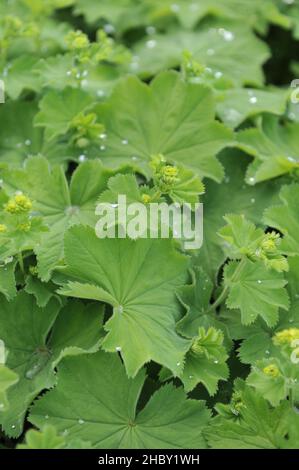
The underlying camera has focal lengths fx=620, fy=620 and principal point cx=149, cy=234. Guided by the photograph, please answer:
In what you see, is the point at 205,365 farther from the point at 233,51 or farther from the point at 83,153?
the point at 233,51

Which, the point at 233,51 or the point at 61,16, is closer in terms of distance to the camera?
the point at 233,51

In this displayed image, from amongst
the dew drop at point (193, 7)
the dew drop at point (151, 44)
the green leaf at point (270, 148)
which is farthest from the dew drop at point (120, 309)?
the dew drop at point (193, 7)

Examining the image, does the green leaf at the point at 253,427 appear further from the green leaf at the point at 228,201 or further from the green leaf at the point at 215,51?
the green leaf at the point at 215,51

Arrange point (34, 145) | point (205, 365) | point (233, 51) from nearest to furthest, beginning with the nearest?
point (205, 365), point (34, 145), point (233, 51)

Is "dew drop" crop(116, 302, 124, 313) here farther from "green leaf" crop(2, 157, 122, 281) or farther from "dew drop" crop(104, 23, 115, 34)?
"dew drop" crop(104, 23, 115, 34)

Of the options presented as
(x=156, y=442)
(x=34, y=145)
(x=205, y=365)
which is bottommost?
(x=156, y=442)
